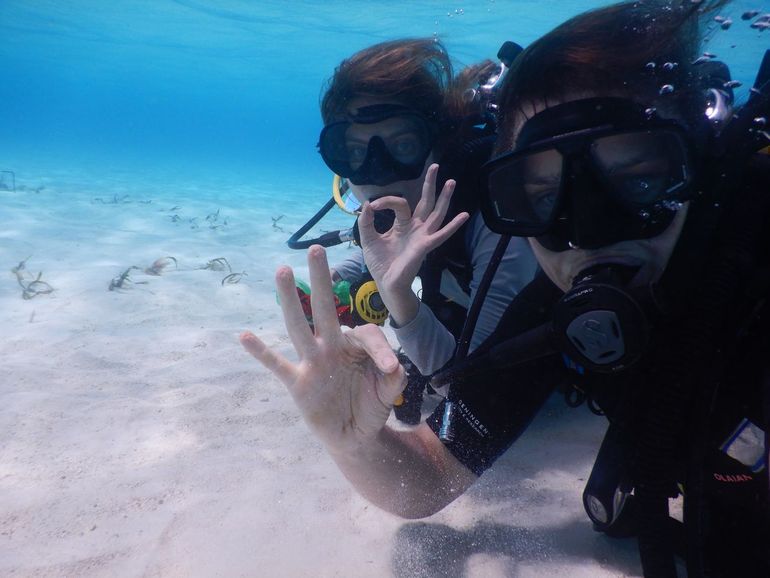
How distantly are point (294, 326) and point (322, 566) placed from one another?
1.27 m

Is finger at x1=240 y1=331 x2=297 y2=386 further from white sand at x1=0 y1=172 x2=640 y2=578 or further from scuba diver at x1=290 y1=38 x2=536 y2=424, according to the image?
scuba diver at x1=290 y1=38 x2=536 y2=424

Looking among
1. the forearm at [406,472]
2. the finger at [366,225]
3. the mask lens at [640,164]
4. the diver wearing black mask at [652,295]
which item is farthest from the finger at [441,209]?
the forearm at [406,472]

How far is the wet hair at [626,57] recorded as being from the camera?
1529mm

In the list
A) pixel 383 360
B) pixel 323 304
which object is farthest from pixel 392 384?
pixel 323 304

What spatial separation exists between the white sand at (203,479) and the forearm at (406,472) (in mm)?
287

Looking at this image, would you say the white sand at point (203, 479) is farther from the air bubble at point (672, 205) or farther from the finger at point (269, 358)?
the air bubble at point (672, 205)

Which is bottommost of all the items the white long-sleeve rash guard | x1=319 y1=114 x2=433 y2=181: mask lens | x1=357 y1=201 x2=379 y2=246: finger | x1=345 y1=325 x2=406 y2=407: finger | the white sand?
the white sand

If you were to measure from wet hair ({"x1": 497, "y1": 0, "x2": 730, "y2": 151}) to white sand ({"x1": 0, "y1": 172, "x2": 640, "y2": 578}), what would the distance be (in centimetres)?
219

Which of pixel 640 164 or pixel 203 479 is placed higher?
pixel 640 164

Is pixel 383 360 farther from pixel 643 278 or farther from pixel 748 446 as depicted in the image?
pixel 748 446

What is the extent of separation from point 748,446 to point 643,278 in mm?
869

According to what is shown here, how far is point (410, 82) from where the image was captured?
3.42m

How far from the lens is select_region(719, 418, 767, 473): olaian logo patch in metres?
1.66

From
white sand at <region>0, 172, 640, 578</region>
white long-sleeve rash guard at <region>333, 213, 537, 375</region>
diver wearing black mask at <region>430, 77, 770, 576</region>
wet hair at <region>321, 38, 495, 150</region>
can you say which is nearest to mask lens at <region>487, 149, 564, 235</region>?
diver wearing black mask at <region>430, 77, 770, 576</region>
